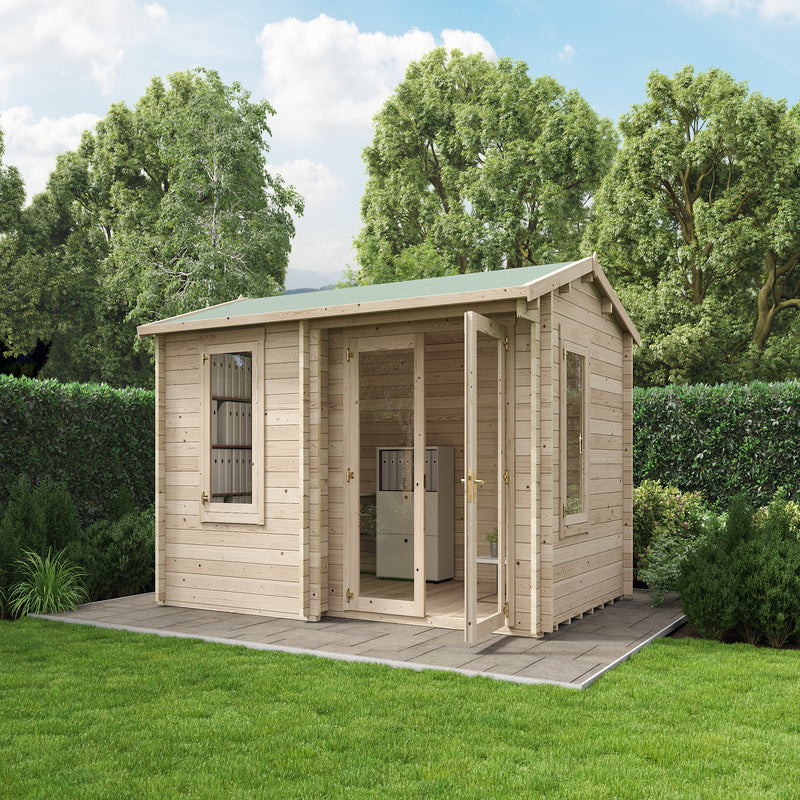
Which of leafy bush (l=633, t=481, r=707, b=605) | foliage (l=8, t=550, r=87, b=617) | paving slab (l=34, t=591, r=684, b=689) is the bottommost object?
paving slab (l=34, t=591, r=684, b=689)

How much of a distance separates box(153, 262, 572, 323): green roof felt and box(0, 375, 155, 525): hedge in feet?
7.03

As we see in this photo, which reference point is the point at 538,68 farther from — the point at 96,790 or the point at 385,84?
the point at 96,790

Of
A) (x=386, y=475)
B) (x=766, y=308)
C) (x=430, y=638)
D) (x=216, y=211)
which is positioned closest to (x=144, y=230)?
(x=216, y=211)

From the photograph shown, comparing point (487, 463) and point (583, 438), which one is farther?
point (487, 463)

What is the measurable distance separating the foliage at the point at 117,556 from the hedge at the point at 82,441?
606mm

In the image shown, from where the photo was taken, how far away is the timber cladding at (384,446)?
6555 millimetres

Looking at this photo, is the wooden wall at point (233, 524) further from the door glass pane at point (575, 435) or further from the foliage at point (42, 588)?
the door glass pane at point (575, 435)

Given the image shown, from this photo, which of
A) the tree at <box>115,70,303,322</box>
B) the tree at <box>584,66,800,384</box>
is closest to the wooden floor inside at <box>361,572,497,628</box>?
the tree at <box>584,66,800,384</box>

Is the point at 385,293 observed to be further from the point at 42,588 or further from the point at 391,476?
the point at 42,588

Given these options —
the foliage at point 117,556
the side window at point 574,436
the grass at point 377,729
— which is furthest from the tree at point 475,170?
the grass at point 377,729

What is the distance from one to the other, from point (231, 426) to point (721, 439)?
593 cm

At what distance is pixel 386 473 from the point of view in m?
7.50

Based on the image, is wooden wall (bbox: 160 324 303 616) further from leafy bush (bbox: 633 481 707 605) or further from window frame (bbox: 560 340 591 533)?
leafy bush (bbox: 633 481 707 605)

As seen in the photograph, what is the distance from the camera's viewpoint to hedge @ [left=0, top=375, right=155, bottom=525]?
8.76 m
